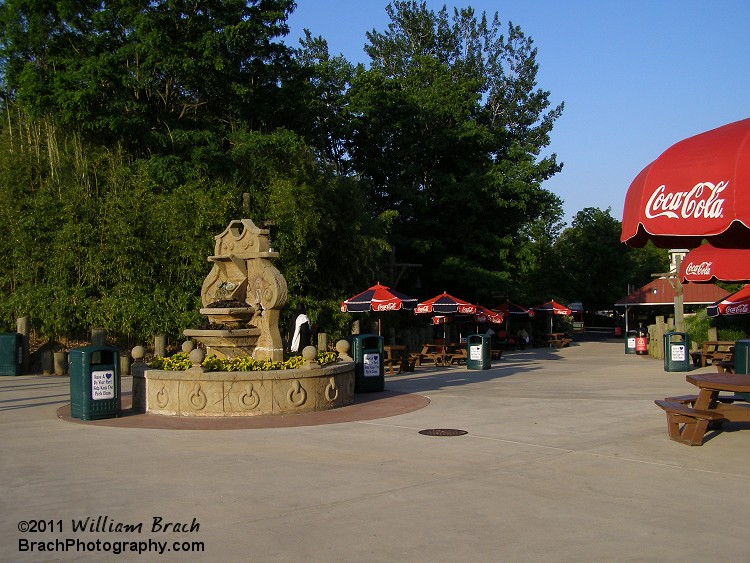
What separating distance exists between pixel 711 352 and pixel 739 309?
90.0 inches

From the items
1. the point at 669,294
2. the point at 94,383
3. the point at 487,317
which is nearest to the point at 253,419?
the point at 94,383

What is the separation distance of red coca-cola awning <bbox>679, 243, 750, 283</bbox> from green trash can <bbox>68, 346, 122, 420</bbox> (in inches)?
502

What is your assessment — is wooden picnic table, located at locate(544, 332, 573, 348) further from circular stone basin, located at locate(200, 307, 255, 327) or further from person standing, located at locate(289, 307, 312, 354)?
circular stone basin, located at locate(200, 307, 255, 327)

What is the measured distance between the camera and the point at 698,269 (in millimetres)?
18516

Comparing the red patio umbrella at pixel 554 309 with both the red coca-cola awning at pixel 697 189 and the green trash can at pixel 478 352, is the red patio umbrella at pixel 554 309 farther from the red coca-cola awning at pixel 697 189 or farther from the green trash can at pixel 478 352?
the red coca-cola awning at pixel 697 189

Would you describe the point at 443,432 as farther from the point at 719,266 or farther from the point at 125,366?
the point at 125,366

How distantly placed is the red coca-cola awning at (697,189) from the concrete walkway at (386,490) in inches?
103

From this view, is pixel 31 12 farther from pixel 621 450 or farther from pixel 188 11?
→ pixel 621 450

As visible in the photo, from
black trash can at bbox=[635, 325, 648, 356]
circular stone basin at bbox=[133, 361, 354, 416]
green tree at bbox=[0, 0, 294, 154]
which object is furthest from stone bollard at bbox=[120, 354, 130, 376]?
black trash can at bbox=[635, 325, 648, 356]

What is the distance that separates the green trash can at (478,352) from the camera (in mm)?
23906

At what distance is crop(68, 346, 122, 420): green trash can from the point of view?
42.1ft

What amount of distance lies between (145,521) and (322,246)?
22.8 metres

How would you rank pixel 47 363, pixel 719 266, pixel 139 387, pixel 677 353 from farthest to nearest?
pixel 47 363, pixel 677 353, pixel 719 266, pixel 139 387

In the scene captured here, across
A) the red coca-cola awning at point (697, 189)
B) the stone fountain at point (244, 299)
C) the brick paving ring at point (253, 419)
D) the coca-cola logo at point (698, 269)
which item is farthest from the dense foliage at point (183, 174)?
the red coca-cola awning at point (697, 189)
